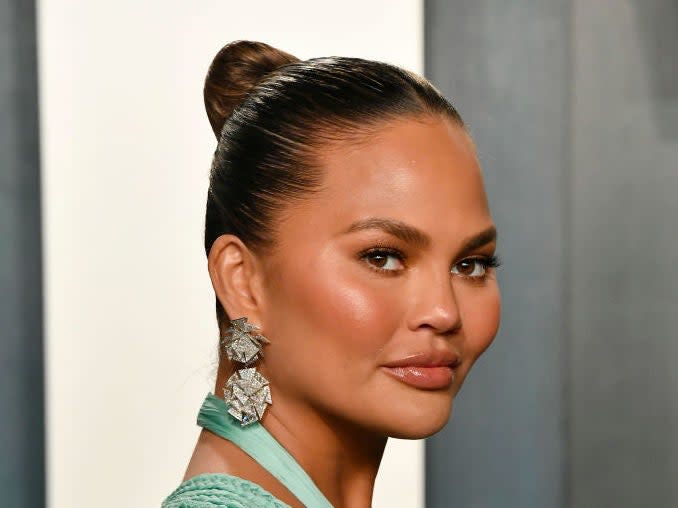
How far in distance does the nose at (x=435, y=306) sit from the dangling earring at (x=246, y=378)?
17cm

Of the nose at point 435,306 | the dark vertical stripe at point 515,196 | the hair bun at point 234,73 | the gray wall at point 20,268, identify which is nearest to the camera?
the nose at point 435,306

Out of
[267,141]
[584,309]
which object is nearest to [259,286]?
[267,141]

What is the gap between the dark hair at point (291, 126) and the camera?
1211 mm

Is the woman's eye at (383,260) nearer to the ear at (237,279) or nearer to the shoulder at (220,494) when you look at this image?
the ear at (237,279)

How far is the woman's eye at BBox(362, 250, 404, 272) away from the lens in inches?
45.3

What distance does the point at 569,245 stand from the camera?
2.40 m

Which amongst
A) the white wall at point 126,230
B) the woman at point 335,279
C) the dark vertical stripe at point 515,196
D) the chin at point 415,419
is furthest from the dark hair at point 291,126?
the dark vertical stripe at point 515,196

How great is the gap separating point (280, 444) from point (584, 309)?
131cm

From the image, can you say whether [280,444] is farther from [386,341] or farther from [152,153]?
[152,153]

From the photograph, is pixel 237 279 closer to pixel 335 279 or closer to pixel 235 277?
pixel 235 277

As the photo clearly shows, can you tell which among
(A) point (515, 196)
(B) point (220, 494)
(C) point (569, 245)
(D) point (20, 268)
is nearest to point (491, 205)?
(A) point (515, 196)

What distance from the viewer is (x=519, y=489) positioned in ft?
7.97

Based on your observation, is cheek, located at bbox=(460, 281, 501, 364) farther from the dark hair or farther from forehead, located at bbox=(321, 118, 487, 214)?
the dark hair

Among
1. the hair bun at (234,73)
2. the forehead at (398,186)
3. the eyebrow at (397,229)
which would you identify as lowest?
the eyebrow at (397,229)
